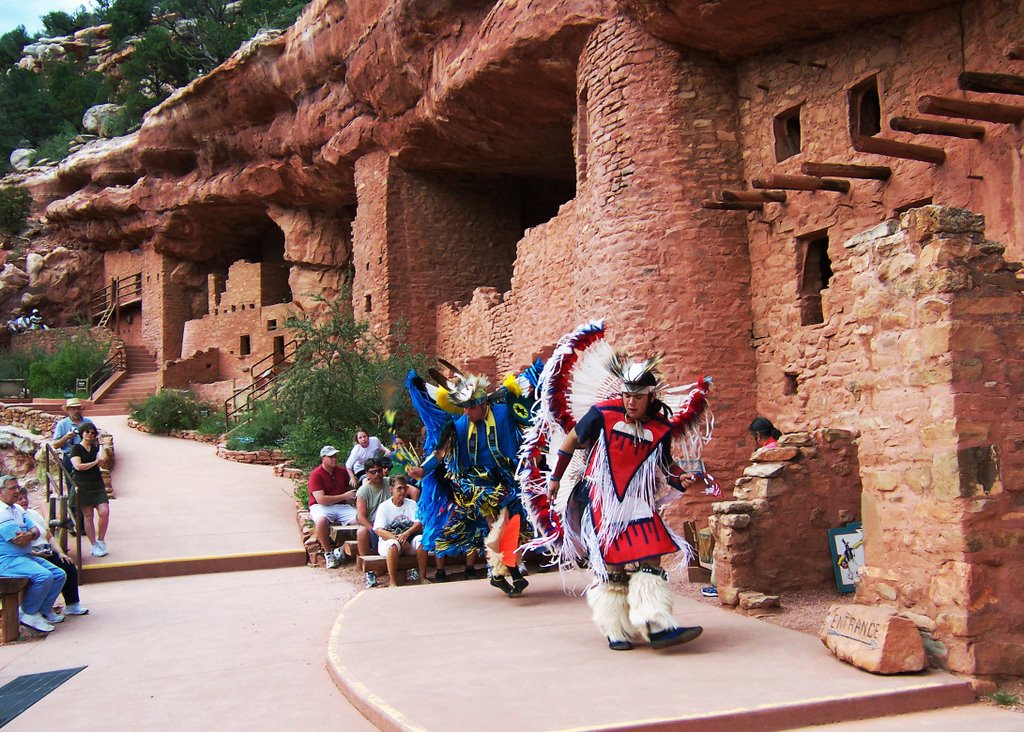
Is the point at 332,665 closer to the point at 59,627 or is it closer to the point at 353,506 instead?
the point at 59,627

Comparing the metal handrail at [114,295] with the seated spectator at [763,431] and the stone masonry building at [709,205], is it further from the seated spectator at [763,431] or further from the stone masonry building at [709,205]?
the seated spectator at [763,431]

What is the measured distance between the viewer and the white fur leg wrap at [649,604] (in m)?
5.66

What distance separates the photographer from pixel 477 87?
1606 cm

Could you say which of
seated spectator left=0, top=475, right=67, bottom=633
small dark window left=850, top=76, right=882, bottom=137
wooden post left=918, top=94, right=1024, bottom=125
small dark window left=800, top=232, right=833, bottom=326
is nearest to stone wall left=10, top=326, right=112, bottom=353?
seated spectator left=0, top=475, right=67, bottom=633

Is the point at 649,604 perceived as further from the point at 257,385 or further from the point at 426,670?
the point at 257,385

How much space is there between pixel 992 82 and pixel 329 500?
26.2ft

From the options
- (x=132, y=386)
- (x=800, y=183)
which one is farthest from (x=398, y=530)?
(x=132, y=386)

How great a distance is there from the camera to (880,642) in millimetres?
5023

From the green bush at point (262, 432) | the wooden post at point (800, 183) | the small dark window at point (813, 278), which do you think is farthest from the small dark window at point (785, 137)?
the green bush at point (262, 432)

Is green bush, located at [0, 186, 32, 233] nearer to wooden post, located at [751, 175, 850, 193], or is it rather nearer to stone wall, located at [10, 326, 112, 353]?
stone wall, located at [10, 326, 112, 353]

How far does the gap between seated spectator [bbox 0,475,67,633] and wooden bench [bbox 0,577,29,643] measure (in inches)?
3.9

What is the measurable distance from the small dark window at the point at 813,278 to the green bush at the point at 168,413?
17.2m

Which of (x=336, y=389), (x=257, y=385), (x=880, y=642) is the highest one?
(x=257, y=385)

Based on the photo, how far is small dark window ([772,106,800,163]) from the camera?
1152 cm
